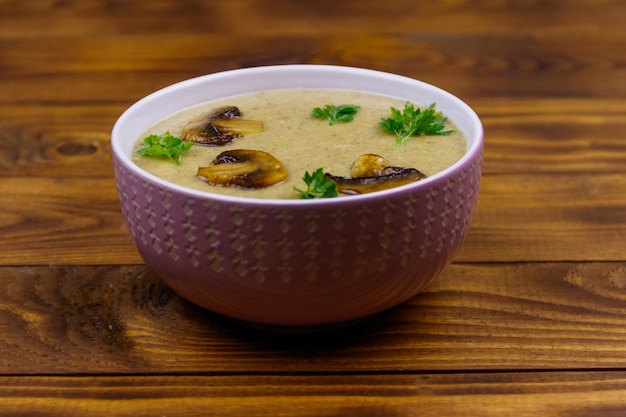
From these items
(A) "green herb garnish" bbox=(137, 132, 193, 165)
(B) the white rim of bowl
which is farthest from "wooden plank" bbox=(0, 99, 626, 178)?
(A) "green herb garnish" bbox=(137, 132, 193, 165)

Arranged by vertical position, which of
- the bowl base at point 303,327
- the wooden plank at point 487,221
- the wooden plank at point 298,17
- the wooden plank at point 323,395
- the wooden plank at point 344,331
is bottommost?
the wooden plank at point 298,17

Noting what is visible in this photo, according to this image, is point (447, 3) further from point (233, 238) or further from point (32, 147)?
point (233, 238)

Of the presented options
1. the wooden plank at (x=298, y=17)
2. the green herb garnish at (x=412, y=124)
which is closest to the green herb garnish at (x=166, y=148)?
the green herb garnish at (x=412, y=124)

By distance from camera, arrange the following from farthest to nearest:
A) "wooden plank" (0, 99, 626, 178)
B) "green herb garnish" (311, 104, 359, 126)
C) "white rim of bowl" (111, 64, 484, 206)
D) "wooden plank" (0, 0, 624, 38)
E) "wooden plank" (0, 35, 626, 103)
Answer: "wooden plank" (0, 0, 624, 38)
"wooden plank" (0, 35, 626, 103)
"wooden plank" (0, 99, 626, 178)
"green herb garnish" (311, 104, 359, 126)
"white rim of bowl" (111, 64, 484, 206)

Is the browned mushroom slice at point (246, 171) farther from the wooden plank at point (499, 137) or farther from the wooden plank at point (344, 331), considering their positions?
the wooden plank at point (499, 137)

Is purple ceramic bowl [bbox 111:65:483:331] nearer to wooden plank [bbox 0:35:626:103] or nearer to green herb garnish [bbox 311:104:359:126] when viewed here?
green herb garnish [bbox 311:104:359:126]

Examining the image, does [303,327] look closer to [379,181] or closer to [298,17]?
[379,181]
